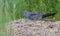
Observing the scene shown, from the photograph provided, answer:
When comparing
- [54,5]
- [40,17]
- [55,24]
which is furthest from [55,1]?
[55,24]

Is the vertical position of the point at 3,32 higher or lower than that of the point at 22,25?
higher

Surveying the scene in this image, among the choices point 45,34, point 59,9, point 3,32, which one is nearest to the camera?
point 3,32

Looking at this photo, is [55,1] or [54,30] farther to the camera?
[55,1]

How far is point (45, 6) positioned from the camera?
3.25 m

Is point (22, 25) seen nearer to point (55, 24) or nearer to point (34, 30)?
point (34, 30)

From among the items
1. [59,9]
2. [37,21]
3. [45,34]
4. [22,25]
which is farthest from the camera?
[59,9]

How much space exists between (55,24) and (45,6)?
1.27 metres

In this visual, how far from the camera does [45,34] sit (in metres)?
1.77

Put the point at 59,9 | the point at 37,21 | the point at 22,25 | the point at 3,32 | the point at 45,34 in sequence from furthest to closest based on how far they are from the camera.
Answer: the point at 59,9
the point at 37,21
the point at 22,25
the point at 45,34
the point at 3,32

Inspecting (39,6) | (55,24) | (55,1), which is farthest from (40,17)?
(55,1)

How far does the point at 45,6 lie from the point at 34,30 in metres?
1.45

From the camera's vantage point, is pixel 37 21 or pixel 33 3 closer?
pixel 37 21

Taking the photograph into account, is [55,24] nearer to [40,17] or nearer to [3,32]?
[40,17]

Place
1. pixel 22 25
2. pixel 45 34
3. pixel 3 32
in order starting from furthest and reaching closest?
pixel 22 25 < pixel 45 34 < pixel 3 32
